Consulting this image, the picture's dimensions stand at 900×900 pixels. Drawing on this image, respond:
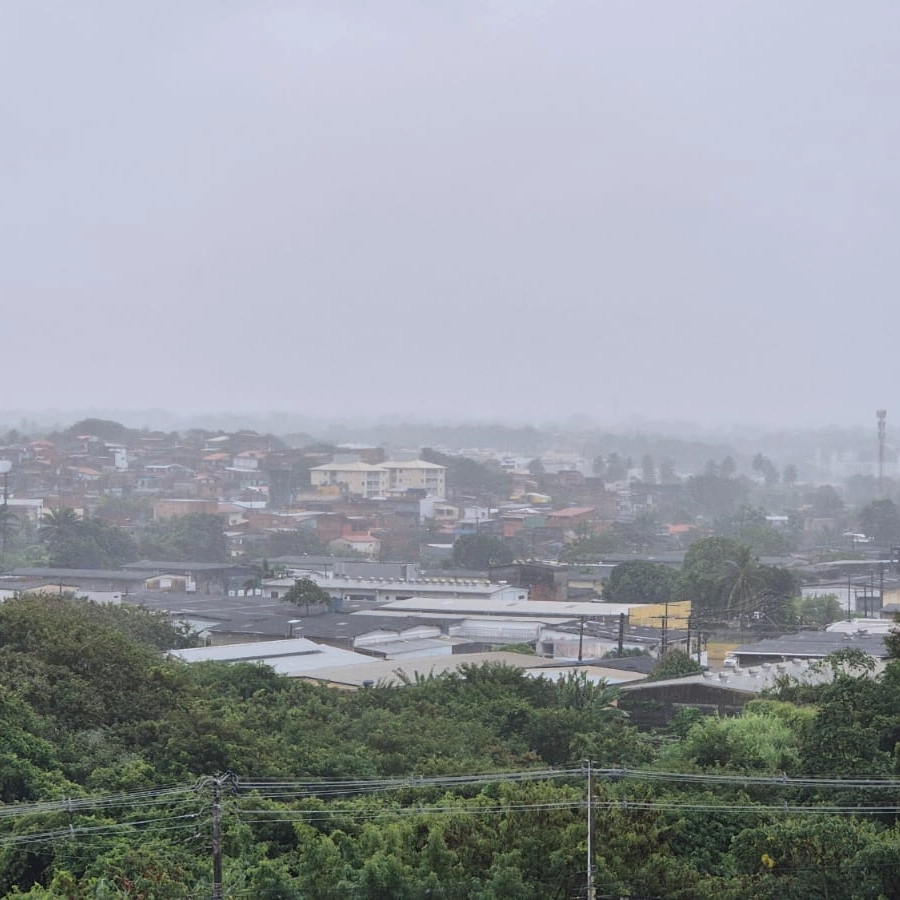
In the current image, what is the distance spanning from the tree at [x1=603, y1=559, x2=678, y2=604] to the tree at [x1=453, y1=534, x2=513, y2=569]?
7.72m

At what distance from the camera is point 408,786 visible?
33.0 ft

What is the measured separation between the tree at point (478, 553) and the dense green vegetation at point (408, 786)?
24.4 metres

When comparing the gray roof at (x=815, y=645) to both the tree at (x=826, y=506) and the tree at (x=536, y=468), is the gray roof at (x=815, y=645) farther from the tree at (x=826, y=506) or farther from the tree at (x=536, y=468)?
the tree at (x=536, y=468)

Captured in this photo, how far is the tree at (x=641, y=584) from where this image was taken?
98.9 feet

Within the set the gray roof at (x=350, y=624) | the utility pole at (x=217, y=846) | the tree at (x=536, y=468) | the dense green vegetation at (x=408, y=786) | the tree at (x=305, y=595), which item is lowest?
the gray roof at (x=350, y=624)

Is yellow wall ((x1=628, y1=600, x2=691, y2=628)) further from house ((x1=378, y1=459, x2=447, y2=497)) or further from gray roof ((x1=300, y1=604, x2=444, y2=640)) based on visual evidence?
house ((x1=378, y1=459, x2=447, y2=497))

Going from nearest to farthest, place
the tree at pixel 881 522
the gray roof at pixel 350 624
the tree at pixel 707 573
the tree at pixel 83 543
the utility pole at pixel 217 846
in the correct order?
1. the utility pole at pixel 217 846
2. the gray roof at pixel 350 624
3. the tree at pixel 707 573
4. the tree at pixel 83 543
5. the tree at pixel 881 522

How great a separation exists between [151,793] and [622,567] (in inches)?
863

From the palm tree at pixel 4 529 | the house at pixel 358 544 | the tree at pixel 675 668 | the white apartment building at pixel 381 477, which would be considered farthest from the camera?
the white apartment building at pixel 381 477

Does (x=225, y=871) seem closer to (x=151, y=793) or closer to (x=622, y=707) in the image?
(x=151, y=793)

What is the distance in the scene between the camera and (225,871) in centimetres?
846

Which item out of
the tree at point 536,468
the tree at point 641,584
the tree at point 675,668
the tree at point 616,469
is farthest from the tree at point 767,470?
the tree at point 675,668

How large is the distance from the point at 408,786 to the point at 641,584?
67.9ft

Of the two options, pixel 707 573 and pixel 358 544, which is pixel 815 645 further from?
pixel 358 544
